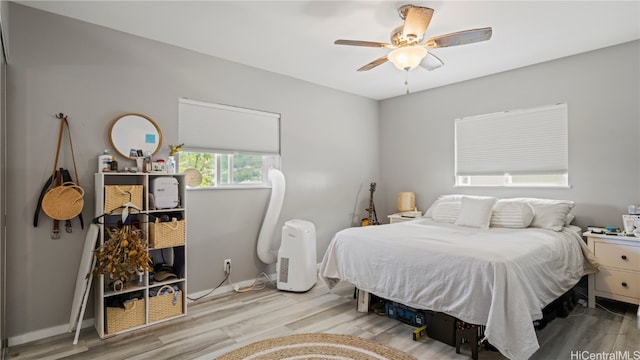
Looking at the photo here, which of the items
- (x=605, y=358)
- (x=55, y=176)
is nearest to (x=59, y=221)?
(x=55, y=176)

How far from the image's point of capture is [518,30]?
300 centimetres

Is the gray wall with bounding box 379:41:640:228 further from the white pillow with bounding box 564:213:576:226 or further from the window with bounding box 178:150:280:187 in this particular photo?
the window with bounding box 178:150:280:187

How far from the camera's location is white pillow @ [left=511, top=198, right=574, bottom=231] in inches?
126

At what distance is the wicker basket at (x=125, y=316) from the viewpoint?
2.64m

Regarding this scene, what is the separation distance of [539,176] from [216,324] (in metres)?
3.73

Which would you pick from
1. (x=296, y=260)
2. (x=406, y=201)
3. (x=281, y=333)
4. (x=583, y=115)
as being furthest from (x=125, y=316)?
(x=583, y=115)

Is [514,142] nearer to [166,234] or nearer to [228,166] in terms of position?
[228,166]

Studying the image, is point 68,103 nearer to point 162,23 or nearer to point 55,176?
point 55,176

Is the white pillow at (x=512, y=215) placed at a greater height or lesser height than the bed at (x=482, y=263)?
greater

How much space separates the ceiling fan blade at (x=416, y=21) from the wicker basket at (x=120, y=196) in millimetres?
2454

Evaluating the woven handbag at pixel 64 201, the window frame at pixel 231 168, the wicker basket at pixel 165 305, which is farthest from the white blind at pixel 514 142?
the woven handbag at pixel 64 201

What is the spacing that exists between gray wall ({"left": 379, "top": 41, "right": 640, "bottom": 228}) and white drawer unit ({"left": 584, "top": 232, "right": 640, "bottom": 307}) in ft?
1.50

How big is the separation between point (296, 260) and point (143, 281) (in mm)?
1478

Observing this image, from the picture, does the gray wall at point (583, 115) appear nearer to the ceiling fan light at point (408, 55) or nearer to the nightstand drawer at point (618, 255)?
→ the nightstand drawer at point (618, 255)
